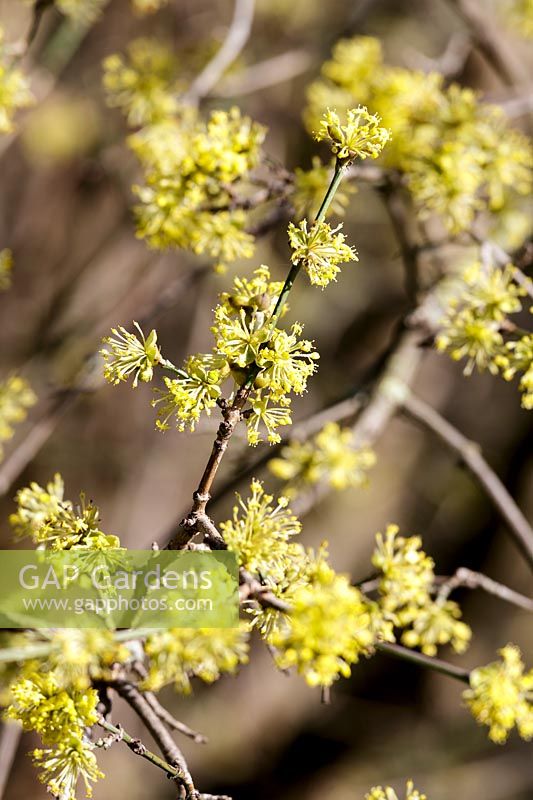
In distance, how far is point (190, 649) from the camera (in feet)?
2.30

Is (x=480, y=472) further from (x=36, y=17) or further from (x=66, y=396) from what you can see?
(x=36, y=17)

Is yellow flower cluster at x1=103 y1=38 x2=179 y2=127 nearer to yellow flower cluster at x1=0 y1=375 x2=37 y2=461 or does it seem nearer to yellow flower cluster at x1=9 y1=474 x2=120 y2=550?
yellow flower cluster at x1=0 y1=375 x2=37 y2=461

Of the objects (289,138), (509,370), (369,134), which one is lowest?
(509,370)

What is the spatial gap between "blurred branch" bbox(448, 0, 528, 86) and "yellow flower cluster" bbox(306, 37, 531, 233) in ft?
1.59

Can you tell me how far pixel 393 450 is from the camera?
387cm

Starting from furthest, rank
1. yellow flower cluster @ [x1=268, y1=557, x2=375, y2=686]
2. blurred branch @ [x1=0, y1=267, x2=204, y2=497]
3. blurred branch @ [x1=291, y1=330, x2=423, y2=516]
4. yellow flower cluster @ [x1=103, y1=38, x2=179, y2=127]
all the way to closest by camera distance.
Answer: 1. yellow flower cluster @ [x1=103, y1=38, x2=179, y2=127]
2. blurred branch @ [x1=0, y1=267, x2=204, y2=497]
3. blurred branch @ [x1=291, y1=330, x2=423, y2=516]
4. yellow flower cluster @ [x1=268, y1=557, x2=375, y2=686]

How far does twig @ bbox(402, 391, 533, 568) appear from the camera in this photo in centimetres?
137

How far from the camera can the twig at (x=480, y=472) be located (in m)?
1.37

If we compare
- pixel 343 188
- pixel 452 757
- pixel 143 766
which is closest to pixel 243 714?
pixel 143 766

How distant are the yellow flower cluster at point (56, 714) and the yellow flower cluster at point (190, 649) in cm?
13

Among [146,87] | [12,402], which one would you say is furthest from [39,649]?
[146,87]

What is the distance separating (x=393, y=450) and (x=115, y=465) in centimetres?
145

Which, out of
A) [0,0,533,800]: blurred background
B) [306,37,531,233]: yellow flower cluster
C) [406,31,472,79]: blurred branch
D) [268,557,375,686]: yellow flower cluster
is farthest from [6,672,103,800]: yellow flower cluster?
[0,0,533,800]: blurred background

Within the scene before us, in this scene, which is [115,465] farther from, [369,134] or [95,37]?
[369,134]
